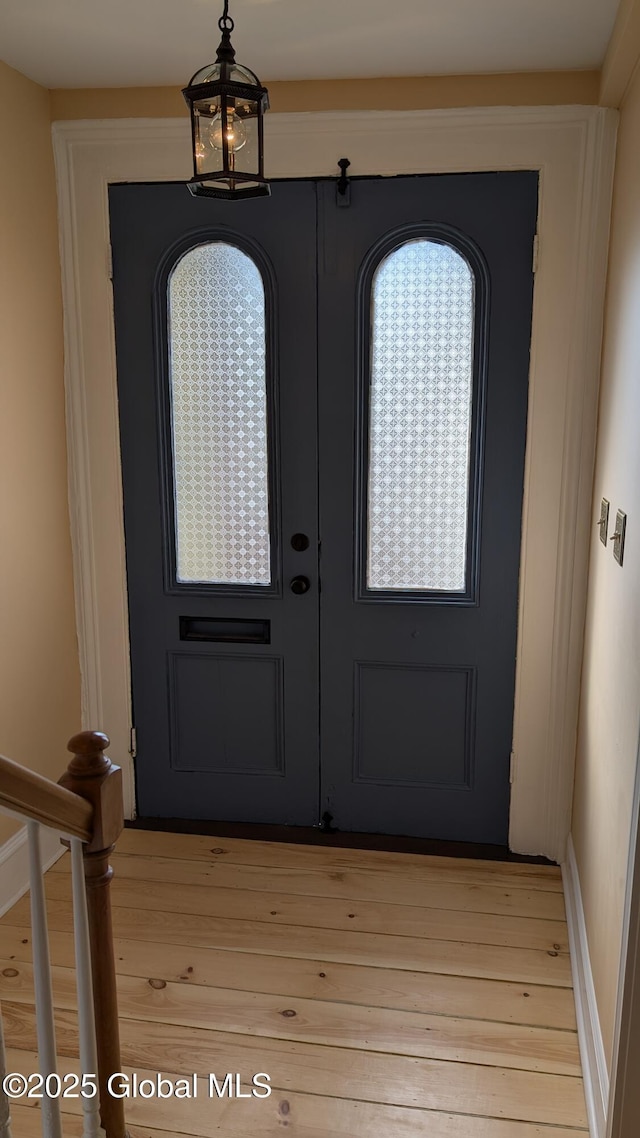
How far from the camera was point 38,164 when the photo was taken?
2713mm

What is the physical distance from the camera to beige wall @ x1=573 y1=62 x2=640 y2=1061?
1.84 m

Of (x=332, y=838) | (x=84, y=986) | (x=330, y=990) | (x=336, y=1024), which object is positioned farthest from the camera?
(x=332, y=838)

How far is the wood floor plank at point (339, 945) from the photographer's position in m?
2.40

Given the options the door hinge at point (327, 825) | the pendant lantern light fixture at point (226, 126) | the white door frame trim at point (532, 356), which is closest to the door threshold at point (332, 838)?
the door hinge at point (327, 825)

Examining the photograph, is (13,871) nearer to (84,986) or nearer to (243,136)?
(84,986)

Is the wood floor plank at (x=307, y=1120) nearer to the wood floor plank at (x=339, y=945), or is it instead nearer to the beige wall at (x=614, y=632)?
the beige wall at (x=614, y=632)

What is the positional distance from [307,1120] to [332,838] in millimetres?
1205

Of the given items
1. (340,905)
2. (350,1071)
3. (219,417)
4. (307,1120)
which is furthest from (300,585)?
(307,1120)

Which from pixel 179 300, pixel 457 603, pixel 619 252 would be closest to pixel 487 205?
Answer: pixel 619 252

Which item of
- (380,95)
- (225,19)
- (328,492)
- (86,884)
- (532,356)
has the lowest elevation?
(86,884)

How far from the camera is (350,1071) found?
2035 millimetres

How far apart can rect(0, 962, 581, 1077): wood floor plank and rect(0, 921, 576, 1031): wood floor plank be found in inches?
1.2

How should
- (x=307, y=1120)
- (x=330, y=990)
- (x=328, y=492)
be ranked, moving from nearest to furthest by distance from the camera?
(x=307, y=1120) → (x=330, y=990) → (x=328, y=492)

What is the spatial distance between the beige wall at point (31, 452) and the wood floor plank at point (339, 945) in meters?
0.51
